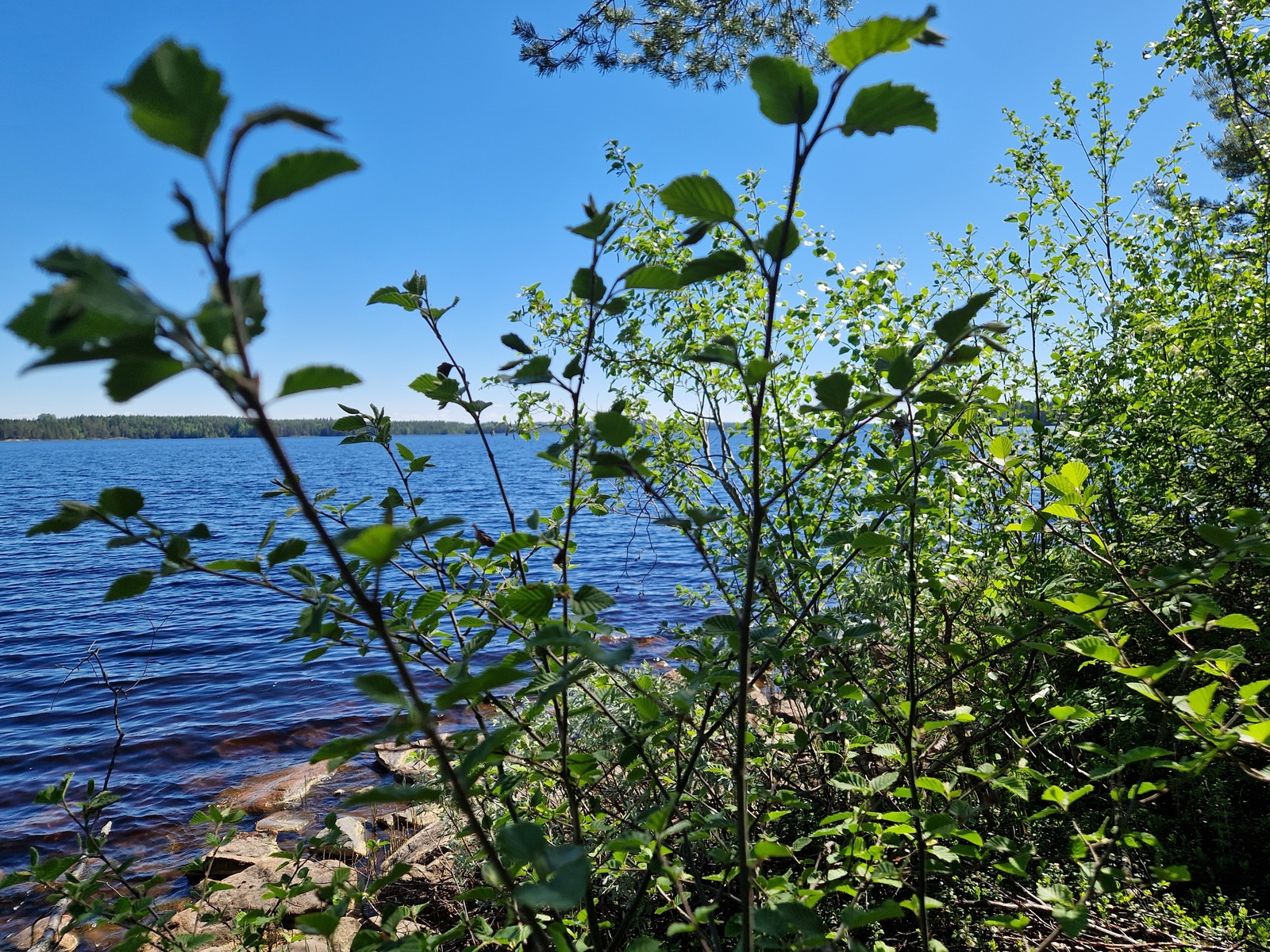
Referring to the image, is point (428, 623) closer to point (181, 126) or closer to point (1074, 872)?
point (181, 126)

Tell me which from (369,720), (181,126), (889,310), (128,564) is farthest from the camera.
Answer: (128,564)

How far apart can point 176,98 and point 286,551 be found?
2.02 ft

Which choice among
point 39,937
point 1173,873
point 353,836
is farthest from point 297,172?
point 353,836

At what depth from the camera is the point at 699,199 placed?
94 centimetres

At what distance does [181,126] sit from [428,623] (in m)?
1.11

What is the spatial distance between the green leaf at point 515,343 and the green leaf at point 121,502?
67 cm

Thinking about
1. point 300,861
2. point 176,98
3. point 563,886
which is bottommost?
point 300,861

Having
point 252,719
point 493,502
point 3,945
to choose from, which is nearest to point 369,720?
point 252,719

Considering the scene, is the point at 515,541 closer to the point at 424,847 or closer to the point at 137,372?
the point at 137,372

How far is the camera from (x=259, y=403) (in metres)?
0.63

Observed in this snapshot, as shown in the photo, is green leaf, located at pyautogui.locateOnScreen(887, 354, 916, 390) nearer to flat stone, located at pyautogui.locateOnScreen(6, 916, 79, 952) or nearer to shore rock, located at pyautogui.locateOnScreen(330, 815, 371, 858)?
shore rock, located at pyautogui.locateOnScreen(330, 815, 371, 858)

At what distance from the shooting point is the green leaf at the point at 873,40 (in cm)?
85

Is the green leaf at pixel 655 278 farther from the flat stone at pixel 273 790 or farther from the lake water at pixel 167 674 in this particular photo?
the flat stone at pixel 273 790

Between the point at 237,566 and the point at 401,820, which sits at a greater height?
the point at 237,566
